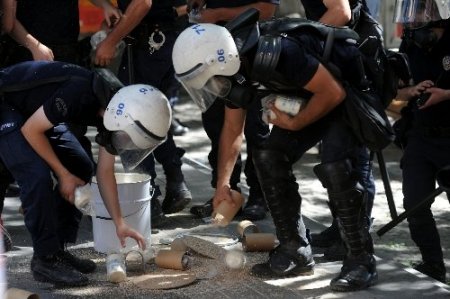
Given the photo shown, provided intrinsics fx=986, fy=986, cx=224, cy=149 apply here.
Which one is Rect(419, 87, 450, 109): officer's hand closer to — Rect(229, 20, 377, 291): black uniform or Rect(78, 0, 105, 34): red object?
Rect(229, 20, 377, 291): black uniform

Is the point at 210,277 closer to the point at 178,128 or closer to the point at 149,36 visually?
the point at 149,36

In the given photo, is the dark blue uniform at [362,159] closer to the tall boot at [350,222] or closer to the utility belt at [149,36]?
the tall boot at [350,222]

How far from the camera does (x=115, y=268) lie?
4.97 m

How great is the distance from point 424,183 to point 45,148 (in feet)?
6.86

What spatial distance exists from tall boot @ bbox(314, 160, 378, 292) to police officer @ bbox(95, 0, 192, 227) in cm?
157

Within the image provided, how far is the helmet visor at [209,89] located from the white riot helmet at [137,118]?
198 mm

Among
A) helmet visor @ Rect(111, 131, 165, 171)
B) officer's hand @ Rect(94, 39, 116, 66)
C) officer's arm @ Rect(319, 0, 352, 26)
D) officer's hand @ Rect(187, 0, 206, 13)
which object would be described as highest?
officer's arm @ Rect(319, 0, 352, 26)

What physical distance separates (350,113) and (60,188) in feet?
4.93

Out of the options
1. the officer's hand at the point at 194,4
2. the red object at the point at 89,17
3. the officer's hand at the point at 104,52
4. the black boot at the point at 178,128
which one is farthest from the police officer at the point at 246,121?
the red object at the point at 89,17

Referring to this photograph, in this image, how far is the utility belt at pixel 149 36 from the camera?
6250 millimetres

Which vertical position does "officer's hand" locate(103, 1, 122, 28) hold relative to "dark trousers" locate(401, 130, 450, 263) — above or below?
above

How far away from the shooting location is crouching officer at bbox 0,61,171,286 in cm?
477

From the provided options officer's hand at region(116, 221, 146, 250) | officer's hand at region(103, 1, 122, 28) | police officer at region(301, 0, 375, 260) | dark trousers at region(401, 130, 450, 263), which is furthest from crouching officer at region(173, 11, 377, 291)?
officer's hand at region(103, 1, 122, 28)

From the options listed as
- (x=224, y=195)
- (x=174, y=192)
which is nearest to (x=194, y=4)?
(x=174, y=192)
